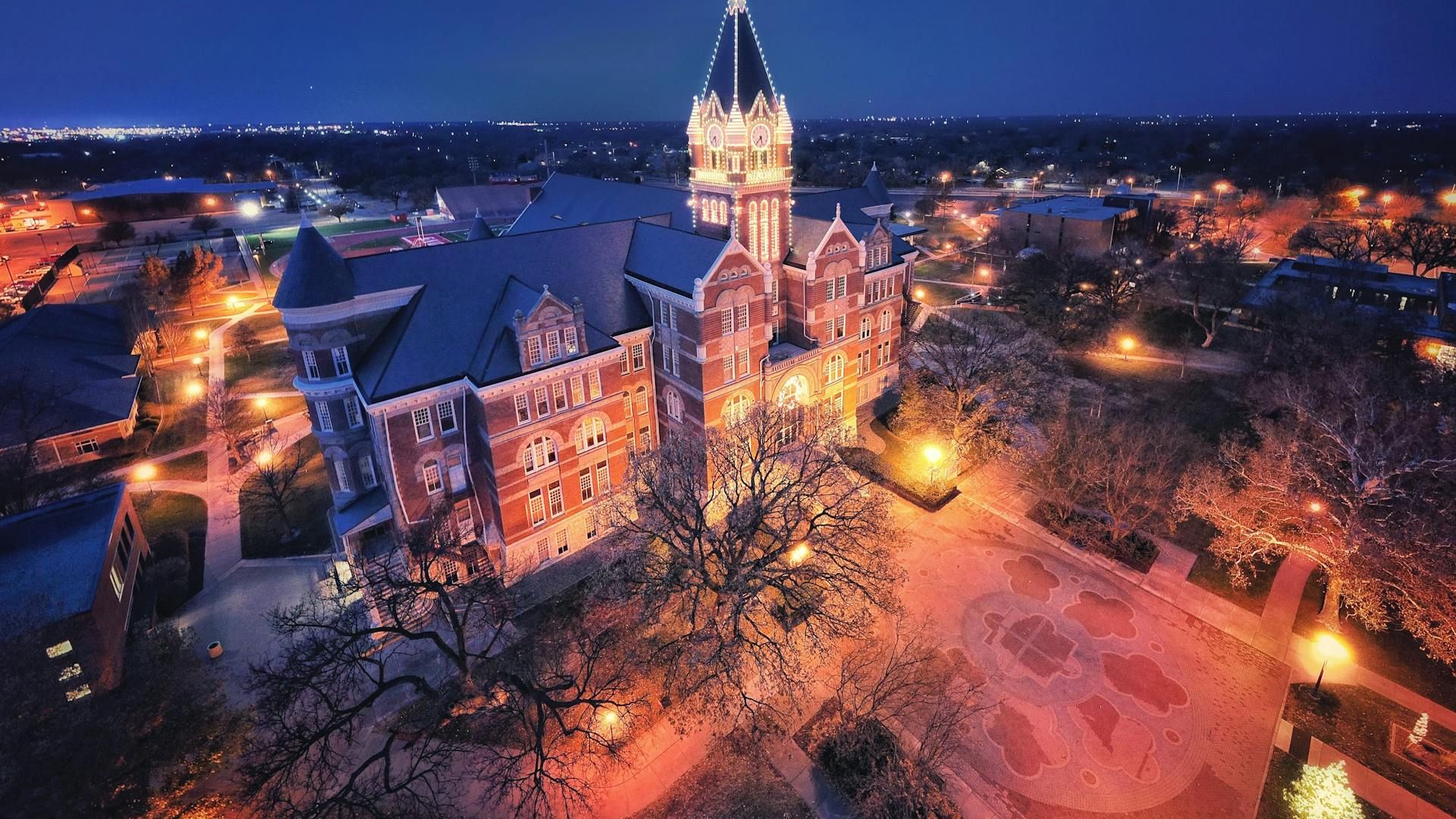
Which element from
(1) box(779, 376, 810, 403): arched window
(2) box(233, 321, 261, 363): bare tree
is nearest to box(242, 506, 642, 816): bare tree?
(1) box(779, 376, 810, 403): arched window

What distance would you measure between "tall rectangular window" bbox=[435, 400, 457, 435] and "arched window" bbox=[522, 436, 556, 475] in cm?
442

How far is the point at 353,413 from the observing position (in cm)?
3691

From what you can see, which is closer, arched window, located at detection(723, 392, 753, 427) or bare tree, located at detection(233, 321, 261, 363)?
arched window, located at detection(723, 392, 753, 427)

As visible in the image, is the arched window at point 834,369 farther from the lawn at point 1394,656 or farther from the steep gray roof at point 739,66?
the lawn at point 1394,656

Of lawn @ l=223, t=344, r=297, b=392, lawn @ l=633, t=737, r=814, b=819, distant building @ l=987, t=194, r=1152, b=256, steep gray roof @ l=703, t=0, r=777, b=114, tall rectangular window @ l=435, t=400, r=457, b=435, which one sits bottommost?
lawn @ l=633, t=737, r=814, b=819

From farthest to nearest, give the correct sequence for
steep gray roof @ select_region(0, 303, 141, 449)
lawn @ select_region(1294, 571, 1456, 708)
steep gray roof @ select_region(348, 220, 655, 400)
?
1. steep gray roof @ select_region(0, 303, 141, 449)
2. steep gray roof @ select_region(348, 220, 655, 400)
3. lawn @ select_region(1294, 571, 1456, 708)

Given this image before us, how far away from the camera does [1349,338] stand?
50.6 m

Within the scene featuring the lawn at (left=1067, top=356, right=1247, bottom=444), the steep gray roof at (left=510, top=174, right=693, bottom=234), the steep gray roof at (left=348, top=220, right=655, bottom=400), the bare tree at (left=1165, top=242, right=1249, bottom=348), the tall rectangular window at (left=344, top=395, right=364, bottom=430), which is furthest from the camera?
the bare tree at (left=1165, top=242, right=1249, bottom=348)

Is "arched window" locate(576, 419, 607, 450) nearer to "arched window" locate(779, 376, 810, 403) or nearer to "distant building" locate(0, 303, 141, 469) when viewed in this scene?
"arched window" locate(779, 376, 810, 403)

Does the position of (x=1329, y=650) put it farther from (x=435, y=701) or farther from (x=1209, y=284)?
(x=1209, y=284)

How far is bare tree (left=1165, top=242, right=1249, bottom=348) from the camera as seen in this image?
66938 mm

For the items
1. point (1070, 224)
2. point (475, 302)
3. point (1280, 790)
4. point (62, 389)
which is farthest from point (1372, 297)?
point (62, 389)

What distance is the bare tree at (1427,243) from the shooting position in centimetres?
7850

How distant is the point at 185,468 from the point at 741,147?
165ft
